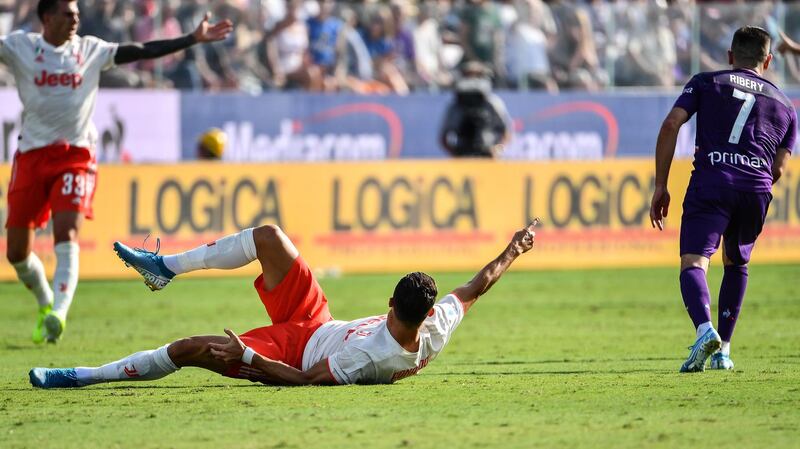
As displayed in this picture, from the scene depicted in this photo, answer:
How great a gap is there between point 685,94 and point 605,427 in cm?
322

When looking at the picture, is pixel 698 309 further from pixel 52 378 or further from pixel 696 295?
pixel 52 378

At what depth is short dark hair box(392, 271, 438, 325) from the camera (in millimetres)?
7637

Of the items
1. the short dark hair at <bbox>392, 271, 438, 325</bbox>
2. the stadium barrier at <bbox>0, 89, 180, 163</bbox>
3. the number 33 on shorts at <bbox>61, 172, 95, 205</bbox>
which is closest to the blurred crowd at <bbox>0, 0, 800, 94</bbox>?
the stadium barrier at <bbox>0, 89, 180, 163</bbox>

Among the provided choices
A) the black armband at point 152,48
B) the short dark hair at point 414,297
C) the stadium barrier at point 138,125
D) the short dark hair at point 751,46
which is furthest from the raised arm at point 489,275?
the stadium barrier at point 138,125

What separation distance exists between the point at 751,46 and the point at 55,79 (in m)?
5.64

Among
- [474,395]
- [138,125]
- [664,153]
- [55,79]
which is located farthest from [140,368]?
[138,125]

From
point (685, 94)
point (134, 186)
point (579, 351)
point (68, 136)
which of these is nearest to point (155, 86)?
point (134, 186)

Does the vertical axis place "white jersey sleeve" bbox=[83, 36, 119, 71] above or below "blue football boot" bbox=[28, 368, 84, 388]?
above

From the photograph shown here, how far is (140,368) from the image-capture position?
8.10 meters

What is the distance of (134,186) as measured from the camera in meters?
18.6

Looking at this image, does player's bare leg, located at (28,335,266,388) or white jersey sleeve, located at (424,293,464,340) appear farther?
white jersey sleeve, located at (424,293,464,340)

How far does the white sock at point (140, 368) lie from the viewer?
26.4 feet

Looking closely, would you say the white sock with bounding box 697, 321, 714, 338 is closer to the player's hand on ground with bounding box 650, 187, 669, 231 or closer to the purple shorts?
the purple shorts

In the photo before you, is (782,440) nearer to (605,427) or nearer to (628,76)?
(605,427)
